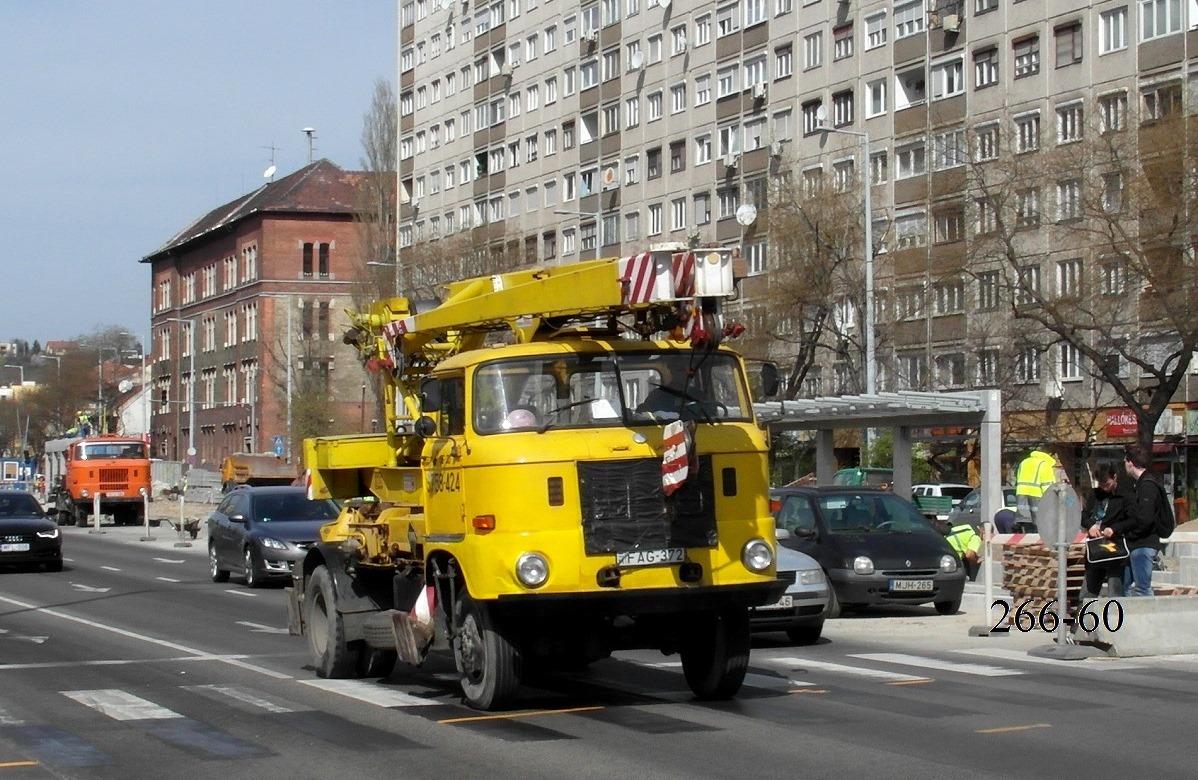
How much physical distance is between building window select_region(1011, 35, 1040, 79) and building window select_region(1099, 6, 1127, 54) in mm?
2762

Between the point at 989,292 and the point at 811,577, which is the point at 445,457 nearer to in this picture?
the point at 811,577

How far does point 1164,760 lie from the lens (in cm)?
991

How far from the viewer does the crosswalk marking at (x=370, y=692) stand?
12727 millimetres

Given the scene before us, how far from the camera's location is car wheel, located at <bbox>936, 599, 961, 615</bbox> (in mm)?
20438

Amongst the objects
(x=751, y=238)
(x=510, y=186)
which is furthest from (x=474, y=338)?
(x=510, y=186)

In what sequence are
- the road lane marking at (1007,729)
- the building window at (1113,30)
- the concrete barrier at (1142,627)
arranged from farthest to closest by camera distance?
1. the building window at (1113,30)
2. the concrete barrier at (1142,627)
3. the road lane marking at (1007,729)

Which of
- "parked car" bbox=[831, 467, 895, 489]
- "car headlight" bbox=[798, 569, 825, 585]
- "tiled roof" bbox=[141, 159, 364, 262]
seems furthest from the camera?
"tiled roof" bbox=[141, 159, 364, 262]

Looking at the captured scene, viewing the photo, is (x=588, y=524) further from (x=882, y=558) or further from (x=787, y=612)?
(x=882, y=558)

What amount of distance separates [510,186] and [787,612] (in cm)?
7072

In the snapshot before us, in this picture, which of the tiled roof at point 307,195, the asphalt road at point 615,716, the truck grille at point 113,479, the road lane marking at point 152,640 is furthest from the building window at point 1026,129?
the tiled roof at point 307,195

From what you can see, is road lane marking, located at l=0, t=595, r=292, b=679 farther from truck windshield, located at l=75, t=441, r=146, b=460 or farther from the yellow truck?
truck windshield, located at l=75, t=441, r=146, b=460

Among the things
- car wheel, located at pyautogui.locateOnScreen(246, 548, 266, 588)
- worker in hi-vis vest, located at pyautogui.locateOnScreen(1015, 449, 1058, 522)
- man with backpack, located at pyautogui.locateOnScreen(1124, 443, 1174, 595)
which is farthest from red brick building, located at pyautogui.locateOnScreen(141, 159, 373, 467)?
man with backpack, located at pyautogui.locateOnScreen(1124, 443, 1174, 595)

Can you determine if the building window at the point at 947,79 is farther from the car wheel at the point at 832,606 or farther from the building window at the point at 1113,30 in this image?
the car wheel at the point at 832,606

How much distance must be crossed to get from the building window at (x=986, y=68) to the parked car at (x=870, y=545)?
39.3m
